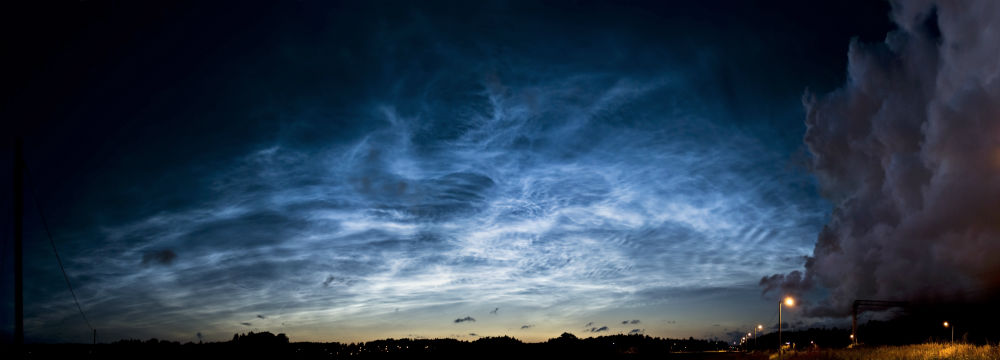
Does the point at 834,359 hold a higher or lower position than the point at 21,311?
lower

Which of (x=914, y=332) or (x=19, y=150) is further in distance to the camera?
(x=914, y=332)

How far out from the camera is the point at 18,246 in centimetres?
2162

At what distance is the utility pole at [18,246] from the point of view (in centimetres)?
2097

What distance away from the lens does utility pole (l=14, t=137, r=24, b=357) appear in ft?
68.8

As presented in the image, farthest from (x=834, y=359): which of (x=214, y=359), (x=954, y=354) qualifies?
(x=214, y=359)

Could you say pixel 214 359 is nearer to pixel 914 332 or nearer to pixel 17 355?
pixel 17 355

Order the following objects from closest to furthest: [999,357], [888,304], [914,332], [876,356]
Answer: [999,357], [876,356], [888,304], [914,332]

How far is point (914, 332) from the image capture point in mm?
158375

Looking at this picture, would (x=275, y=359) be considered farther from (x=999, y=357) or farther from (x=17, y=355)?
(x=999, y=357)


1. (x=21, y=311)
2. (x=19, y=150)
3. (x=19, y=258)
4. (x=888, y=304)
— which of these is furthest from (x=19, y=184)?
(x=888, y=304)

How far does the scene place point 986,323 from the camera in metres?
141

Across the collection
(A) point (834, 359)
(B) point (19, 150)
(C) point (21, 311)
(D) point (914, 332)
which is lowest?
(D) point (914, 332)

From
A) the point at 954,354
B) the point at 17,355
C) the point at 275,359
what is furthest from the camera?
the point at 275,359

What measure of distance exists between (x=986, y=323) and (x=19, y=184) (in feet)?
596
